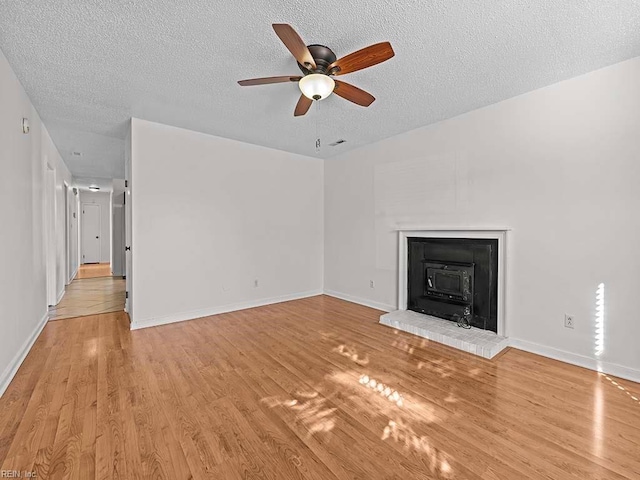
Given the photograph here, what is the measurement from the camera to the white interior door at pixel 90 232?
10586mm

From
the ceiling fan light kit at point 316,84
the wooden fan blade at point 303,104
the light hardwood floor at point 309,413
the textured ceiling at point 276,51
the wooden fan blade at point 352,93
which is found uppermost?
the textured ceiling at point 276,51

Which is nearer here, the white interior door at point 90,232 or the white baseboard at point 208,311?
the white baseboard at point 208,311

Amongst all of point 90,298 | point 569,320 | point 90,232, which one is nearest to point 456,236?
point 569,320

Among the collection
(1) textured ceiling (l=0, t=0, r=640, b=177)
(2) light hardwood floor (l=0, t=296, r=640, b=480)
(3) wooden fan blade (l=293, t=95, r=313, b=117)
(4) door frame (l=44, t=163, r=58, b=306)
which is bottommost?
(2) light hardwood floor (l=0, t=296, r=640, b=480)

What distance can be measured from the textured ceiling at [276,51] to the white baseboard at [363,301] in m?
2.71

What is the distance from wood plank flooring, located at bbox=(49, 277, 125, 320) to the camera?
4.52 metres

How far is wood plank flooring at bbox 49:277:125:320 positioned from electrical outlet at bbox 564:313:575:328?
19.2 ft

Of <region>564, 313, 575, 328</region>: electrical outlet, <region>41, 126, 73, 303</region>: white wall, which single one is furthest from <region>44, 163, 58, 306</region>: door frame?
<region>564, 313, 575, 328</region>: electrical outlet

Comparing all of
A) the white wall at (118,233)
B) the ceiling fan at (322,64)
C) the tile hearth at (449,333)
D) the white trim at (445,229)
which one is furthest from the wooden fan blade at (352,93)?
the white wall at (118,233)

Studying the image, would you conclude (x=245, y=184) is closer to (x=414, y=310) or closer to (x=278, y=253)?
(x=278, y=253)

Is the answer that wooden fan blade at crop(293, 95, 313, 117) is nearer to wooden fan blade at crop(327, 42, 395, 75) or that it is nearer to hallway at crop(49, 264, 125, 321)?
wooden fan blade at crop(327, 42, 395, 75)

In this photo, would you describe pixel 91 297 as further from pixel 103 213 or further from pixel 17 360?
pixel 103 213

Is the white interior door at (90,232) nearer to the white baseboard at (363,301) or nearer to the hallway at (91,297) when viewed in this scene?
the hallway at (91,297)

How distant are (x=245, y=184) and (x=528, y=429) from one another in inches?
172
